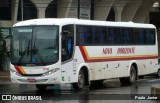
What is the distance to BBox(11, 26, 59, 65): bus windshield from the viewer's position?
67.6 feet

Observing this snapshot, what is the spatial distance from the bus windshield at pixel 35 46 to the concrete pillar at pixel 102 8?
32836 mm

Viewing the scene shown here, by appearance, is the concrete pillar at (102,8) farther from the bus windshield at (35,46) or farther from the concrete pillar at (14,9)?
the bus windshield at (35,46)

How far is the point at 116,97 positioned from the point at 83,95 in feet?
5.03

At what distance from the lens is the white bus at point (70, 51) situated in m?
20.5

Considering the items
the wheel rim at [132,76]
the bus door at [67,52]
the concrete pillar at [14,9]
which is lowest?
the wheel rim at [132,76]

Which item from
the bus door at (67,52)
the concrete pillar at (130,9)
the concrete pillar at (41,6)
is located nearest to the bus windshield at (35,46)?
the bus door at (67,52)

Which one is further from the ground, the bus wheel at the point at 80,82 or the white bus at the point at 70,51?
the white bus at the point at 70,51

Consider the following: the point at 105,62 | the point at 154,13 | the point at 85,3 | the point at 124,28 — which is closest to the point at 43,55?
the point at 105,62

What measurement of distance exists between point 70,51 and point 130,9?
37.2 meters

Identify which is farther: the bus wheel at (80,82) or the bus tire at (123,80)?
the bus tire at (123,80)

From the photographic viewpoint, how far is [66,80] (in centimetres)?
2108

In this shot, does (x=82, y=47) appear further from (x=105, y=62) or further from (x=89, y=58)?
(x=105, y=62)

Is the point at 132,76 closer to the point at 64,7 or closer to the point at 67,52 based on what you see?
the point at 67,52

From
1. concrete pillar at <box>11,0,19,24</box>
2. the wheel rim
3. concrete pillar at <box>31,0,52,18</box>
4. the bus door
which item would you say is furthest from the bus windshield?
concrete pillar at <box>31,0,52,18</box>
